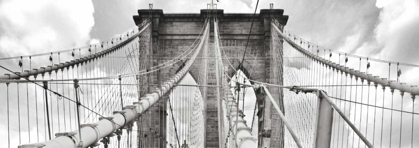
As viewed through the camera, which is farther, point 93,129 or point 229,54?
point 229,54

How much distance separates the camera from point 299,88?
315 centimetres

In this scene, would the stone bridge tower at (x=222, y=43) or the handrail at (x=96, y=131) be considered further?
the stone bridge tower at (x=222, y=43)

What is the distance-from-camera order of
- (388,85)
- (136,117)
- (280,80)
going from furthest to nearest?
(280,80), (388,85), (136,117)

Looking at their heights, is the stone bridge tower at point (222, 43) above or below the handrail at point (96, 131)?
above

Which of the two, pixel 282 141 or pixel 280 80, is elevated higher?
pixel 280 80

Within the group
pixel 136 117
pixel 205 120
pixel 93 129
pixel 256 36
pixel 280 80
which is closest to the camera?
pixel 93 129

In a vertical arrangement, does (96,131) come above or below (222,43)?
below

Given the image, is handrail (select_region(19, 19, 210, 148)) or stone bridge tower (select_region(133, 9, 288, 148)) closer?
handrail (select_region(19, 19, 210, 148))

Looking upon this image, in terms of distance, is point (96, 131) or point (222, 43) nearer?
point (96, 131)

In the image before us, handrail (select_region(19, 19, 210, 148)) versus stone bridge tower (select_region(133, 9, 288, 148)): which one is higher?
stone bridge tower (select_region(133, 9, 288, 148))

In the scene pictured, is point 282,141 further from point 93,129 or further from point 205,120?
point 93,129

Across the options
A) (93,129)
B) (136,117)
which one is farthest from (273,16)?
(93,129)

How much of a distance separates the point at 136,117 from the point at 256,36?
11762 mm

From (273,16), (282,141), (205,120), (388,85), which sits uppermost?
(273,16)
